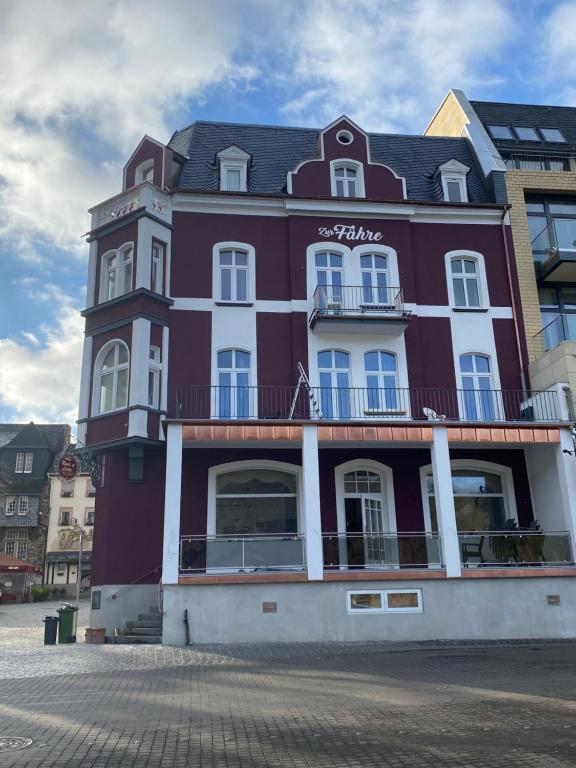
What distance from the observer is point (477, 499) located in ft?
66.7

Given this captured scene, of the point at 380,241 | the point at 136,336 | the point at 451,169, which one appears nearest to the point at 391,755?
the point at 136,336

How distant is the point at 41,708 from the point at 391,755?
4999 millimetres

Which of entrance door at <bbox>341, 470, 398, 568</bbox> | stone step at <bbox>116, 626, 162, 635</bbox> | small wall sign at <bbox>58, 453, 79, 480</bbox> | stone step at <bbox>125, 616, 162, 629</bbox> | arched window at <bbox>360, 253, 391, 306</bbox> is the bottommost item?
stone step at <bbox>116, 626, 162, 635</bbox>

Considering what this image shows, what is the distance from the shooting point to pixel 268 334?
68.4 feet

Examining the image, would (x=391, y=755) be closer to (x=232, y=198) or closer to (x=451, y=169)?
(x=232, y=198)

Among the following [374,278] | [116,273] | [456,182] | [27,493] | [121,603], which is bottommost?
[121,603]

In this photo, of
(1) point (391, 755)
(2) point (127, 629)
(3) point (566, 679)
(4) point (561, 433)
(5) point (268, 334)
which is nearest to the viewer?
(1) point (391, 755)

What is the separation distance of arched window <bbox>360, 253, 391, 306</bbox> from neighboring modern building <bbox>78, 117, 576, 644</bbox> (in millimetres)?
76

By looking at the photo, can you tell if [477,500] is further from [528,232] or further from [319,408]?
[528,232]

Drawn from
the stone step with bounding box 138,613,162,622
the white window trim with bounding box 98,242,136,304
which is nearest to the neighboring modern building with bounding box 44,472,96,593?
the white window trim with bounding box 98,242,136,304

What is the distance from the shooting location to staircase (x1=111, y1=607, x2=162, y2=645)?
16.7m

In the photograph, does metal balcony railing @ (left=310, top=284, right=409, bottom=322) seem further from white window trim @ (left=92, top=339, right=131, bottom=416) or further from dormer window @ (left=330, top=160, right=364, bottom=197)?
white window trim @ (left=92, top=339, right=131, bottom=416)

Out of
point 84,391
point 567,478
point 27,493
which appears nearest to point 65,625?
point 84,391

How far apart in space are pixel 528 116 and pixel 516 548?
18255mm
